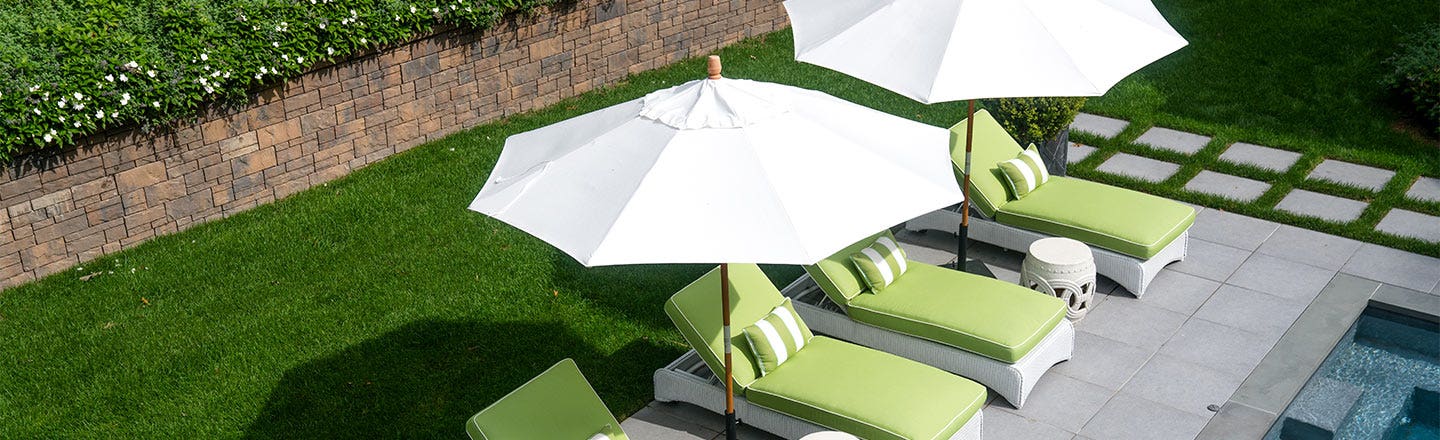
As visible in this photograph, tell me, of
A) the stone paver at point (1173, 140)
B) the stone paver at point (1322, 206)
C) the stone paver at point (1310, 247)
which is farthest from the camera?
the stone paver at point (1173, 140)

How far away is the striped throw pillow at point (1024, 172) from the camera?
37.8 feet

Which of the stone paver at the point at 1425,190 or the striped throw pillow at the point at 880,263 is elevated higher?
the striped throw pillow at the point at 880,263

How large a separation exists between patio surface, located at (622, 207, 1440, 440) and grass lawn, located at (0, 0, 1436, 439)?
52.4 inches

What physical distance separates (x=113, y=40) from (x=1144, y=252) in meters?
8.59

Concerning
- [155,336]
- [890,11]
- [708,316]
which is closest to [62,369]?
[155,336]

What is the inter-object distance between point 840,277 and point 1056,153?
12.4ft

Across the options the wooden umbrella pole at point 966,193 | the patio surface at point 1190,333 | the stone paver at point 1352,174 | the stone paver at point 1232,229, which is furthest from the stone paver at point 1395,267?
the wooden umbrella pole at point 966,193

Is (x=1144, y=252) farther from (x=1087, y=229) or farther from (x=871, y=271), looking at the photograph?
(x=871, y=271)

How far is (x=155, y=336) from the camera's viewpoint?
1030 centimetres

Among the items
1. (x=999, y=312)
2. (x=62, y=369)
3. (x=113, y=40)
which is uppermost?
(x=113, y=40)

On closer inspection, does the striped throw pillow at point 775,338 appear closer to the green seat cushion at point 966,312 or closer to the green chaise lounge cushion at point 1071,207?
the green seat cushion at point 966,312

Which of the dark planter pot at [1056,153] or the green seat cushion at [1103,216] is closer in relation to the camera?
the green seat cushion at [1103,216]

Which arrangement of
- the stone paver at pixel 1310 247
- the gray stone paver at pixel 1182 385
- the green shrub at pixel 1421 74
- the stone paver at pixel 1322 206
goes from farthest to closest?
the green shrub at pixel 1421 74 → the stone paver at pixel 1322 206 → the stone paver at pixel 1310 247 → the gray stone paver at pixel 1182 385

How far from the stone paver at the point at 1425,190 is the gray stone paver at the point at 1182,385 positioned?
455cm
